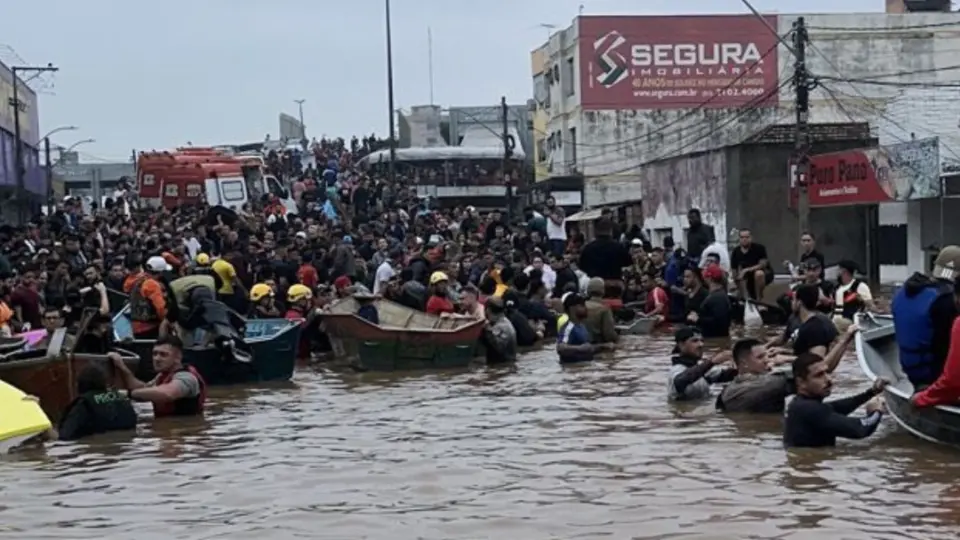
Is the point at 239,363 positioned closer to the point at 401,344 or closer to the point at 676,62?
the point at 401,344

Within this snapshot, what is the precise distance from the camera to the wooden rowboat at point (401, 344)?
69.9 feet

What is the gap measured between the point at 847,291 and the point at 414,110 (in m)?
68.7

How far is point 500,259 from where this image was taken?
30.0 m

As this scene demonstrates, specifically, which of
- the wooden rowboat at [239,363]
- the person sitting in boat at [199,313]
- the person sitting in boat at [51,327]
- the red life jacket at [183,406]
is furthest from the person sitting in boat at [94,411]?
the person sitting in boat at [199,313]

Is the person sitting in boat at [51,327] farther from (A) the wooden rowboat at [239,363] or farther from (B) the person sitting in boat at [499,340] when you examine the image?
(B) the person sitting in boat at [499,340]

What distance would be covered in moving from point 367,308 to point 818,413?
1125 cm

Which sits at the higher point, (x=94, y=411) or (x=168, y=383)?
(x=168, y=383)

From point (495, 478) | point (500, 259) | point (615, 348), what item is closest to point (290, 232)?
point (500, 259)

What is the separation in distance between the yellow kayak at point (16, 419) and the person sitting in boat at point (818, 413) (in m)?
6.29

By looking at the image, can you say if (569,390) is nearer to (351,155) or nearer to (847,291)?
(847,291)

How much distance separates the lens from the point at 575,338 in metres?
21.1

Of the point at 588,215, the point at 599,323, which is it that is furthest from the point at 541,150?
the point at 599,323

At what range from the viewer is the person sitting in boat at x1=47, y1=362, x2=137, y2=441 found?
14.4m

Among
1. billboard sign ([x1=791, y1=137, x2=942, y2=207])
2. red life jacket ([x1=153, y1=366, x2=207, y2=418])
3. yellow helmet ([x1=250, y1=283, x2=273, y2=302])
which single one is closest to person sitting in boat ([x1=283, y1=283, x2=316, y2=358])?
yellow helmet ([x1=250, y1=283, x2=273, y2=302])
